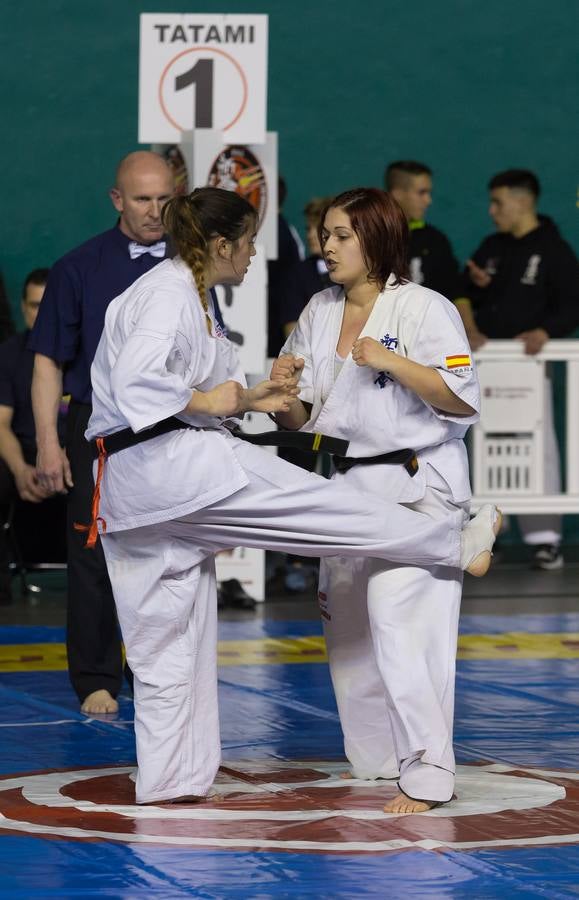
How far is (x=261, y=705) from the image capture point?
561 centimetres

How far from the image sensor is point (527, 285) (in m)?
9.13

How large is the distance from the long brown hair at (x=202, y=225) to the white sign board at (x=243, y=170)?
3.21m

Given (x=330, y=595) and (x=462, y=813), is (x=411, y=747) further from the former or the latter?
(x=330, y=595)

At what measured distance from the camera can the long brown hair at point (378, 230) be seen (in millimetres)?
4359

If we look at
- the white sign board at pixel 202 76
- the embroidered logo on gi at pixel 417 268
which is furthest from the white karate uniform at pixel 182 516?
the embroidered logo on gi at pixel 417 268

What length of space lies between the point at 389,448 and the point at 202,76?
3.64 meters

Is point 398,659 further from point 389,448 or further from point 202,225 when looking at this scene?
point 202,225

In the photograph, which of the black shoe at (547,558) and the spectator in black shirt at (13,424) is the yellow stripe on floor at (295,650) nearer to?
the spectator in black shirt at (13,424)

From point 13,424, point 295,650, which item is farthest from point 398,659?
point 13,424

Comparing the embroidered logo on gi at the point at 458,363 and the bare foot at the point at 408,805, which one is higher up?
the embroidered logo on gi at the point at 458,363

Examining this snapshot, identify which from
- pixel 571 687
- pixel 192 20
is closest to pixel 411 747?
pixel 571 687

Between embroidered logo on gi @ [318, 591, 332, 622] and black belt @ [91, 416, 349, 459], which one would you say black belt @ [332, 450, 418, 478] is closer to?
black belt @ [91, 416, 349, 459]

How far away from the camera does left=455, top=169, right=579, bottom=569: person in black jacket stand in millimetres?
9031

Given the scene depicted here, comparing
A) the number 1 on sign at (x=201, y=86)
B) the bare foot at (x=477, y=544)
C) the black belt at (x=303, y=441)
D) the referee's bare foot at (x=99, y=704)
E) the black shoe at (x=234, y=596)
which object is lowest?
the referee's bare foot at (x=99, y=704)
